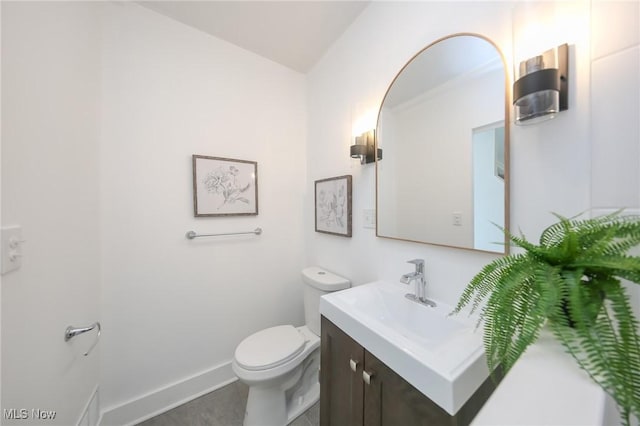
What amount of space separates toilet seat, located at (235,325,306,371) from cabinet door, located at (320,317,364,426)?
0.29 metres

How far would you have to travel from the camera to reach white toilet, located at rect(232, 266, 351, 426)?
1.21 metres

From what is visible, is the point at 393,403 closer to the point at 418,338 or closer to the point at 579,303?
the point at 418,338

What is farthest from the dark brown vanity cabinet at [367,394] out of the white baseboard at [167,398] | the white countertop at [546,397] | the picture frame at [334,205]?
A: the white baseboard at [167,398]

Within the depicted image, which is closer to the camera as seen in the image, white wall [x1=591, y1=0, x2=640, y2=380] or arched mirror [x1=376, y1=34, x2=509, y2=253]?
white wall [x1=591, y1=0, x2=640, y2=380]

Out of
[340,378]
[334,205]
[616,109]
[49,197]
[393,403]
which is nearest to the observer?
[616,109]

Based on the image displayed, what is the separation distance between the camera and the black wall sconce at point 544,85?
0.66 meters

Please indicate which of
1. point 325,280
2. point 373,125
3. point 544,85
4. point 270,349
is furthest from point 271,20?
point 270,349

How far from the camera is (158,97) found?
4.67 feet

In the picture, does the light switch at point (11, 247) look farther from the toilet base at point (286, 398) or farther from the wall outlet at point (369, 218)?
the wall outlet at point (369, 218)

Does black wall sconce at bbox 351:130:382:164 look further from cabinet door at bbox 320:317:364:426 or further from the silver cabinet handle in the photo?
the silver cabinet handle

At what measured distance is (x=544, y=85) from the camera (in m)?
0.66

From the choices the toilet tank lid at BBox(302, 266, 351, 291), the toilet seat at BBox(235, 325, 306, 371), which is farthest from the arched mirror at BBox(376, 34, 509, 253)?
the toilet seat at BBox(235, 325, 306, 371)

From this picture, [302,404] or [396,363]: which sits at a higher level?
[396,363]

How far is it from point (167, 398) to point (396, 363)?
1606 mm
